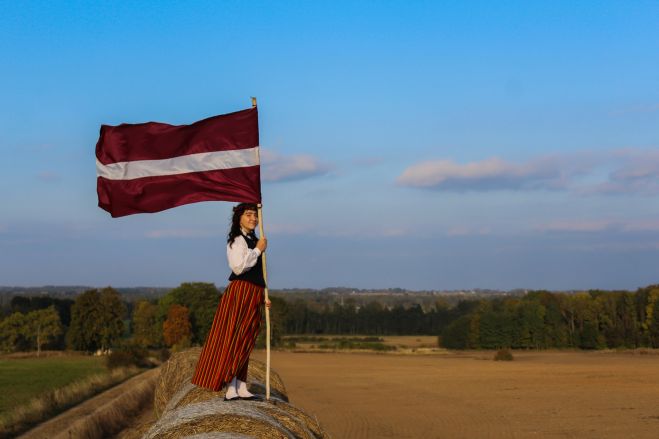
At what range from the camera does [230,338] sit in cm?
780

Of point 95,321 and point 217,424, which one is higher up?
point 217,424

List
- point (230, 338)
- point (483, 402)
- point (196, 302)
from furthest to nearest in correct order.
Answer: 1. point (196, 302)
2. point (483, 402)
3. point (230, 338)

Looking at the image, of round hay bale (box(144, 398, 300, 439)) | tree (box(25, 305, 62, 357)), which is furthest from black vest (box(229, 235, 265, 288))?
tree (box(25, 305, 62, 357))

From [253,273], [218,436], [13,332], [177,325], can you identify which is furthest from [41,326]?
[218,436]

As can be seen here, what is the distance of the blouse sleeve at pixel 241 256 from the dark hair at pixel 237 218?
0.47ft

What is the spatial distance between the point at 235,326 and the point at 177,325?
74920 millimetres

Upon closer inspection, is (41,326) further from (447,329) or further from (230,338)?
(230,338)

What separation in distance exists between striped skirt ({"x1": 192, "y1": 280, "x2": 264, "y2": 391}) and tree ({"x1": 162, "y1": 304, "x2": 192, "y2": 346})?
73.6 meters

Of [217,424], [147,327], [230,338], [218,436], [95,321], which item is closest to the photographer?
[218,436]

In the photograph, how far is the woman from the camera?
25.6 ft

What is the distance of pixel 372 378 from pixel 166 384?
35492 millimetres

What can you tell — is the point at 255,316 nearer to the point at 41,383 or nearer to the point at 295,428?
the point at 295,428

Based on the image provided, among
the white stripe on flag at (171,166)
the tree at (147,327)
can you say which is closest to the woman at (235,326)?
the white stripe on flag at (171,166)

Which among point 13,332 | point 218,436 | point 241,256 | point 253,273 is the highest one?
point 241,256
